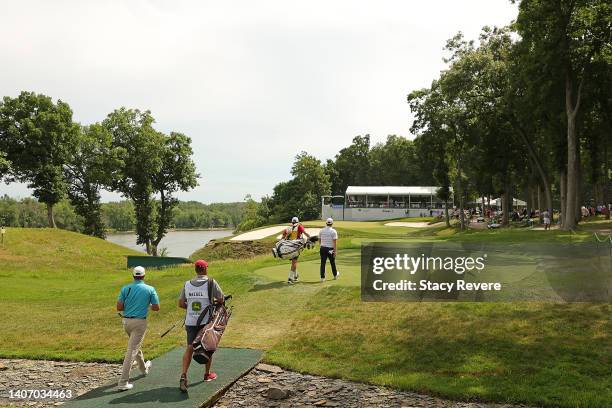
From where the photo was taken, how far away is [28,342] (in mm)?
14352

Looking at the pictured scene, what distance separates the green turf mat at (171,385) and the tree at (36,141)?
4358 cm

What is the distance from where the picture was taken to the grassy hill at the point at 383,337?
9.96m

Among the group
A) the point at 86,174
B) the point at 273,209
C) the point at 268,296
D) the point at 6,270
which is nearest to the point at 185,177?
the point at 86,174

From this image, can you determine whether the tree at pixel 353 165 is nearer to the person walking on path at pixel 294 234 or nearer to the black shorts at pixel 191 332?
the person walking on path at pixel 294 234

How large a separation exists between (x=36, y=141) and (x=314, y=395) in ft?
156

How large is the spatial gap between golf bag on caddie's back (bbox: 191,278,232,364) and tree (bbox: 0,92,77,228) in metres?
45.9

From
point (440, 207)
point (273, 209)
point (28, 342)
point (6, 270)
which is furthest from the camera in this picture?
point (273, 209)

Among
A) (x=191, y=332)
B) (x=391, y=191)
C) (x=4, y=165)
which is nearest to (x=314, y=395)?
(x=191, y=332)

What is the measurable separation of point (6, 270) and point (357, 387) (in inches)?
1067

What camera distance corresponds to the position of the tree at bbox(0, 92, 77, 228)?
48438 mm

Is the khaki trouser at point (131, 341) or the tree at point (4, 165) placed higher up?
the tree at point (4, 165)

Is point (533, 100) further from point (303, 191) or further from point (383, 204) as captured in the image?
point (303, 191)

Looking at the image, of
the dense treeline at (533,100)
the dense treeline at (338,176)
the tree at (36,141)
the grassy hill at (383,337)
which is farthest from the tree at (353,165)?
the grassy hill at (383,337)

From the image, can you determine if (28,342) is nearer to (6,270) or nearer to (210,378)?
(210,378)
